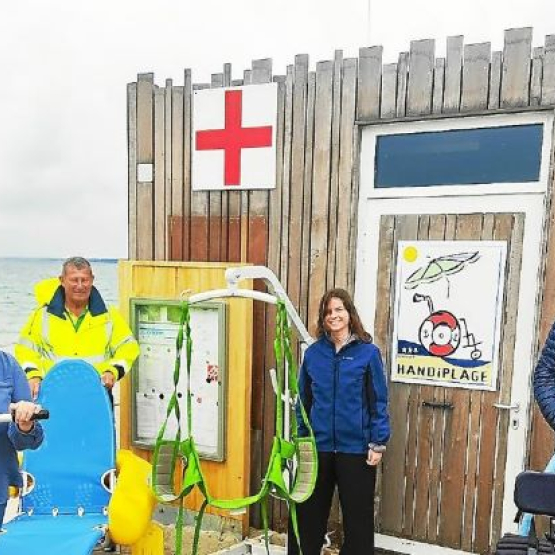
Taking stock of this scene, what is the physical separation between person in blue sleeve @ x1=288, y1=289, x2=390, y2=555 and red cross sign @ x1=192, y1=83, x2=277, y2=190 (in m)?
1.04

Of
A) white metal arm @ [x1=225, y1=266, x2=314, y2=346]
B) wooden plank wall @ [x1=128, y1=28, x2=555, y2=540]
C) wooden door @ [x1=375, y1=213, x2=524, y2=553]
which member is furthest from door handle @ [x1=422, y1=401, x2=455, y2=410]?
white metal arm @ [x1=225, y1=266, x2=314, y2=346]

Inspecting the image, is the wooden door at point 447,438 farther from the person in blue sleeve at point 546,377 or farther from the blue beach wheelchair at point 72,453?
the blue beach wheelchair at point 72,453

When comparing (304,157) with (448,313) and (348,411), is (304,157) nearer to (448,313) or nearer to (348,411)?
(448,313)

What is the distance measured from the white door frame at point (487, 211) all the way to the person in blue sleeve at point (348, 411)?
0.51 m

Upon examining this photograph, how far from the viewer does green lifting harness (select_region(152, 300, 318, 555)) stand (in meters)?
2.46

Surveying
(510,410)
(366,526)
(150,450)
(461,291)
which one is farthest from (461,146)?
(150,450)

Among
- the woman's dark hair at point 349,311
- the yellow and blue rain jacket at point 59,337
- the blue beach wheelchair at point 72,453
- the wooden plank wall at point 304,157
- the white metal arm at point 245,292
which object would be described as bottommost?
the blue beach wheelchair at point 72,453

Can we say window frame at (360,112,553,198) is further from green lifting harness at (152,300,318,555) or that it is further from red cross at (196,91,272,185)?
green lifting harness at (152,300,318,555)

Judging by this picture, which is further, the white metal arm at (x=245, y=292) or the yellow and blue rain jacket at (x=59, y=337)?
the yellow and blue rain jacket at (x=59, y=337)

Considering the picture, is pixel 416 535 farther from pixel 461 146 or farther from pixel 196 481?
pixel 461 146

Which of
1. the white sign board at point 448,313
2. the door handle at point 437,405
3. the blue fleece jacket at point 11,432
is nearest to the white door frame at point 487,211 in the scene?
the white sign board at point 448,313

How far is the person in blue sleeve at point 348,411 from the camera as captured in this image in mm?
2857

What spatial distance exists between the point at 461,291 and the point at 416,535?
52.7 inches

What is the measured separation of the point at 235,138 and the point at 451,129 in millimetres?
1207
